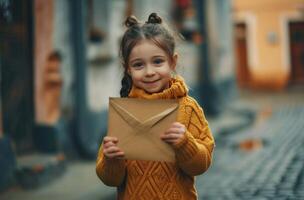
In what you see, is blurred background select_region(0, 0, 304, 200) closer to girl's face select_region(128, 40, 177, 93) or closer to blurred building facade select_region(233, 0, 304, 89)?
girl's face select_region(128, 40, 177, 93)

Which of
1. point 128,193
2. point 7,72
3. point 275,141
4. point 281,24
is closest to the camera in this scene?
point 128,193

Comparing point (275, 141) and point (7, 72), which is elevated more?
point (7, 72)

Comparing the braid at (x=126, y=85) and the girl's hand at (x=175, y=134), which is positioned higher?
the braid at (x=126, y=85)

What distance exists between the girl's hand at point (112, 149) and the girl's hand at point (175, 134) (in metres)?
0.20

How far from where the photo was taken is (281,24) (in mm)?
24031

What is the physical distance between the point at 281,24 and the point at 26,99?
19.1m

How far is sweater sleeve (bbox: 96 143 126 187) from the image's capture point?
2.32 meters

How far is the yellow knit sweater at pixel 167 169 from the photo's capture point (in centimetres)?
233

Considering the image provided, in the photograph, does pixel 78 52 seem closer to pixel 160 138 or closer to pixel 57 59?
pixel 57 59

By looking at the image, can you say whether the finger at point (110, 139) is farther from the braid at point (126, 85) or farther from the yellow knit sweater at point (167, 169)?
the braid at point (126, 85)

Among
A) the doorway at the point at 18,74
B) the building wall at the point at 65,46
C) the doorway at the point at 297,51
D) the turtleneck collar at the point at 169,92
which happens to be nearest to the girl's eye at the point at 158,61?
the turtleneck collar at the point at 169,92

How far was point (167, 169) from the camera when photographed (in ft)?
7.72

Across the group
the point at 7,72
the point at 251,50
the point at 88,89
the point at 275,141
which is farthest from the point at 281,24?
the point at 7,72

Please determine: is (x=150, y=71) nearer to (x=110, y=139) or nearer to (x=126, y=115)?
(x=126, y=115)
